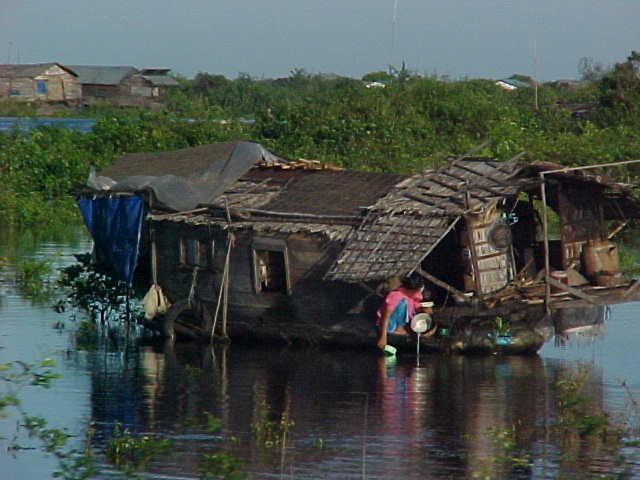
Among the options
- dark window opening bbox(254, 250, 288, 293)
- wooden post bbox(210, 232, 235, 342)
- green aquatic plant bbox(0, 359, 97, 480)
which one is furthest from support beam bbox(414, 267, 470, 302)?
green aquatic plant bbox(0, 359, 97, 480)

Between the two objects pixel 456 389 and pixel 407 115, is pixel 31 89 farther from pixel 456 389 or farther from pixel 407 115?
pixel 456 389

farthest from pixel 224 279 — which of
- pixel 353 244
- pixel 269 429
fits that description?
pixel 269 429

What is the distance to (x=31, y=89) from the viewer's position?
191 feet

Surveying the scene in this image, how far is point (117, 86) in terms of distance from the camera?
59844 millimetres

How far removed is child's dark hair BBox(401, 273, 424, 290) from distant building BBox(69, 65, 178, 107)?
1813 inches

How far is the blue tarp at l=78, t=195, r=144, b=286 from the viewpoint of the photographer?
1544 cm

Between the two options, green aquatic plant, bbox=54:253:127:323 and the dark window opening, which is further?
green aquatic plant, bbox=54:253:127:323

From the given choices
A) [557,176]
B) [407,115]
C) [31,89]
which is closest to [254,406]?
[557,176]

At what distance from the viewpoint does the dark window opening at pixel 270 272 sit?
14414 mm

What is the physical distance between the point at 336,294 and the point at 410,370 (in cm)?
121

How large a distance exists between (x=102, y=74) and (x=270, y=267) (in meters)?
47.4

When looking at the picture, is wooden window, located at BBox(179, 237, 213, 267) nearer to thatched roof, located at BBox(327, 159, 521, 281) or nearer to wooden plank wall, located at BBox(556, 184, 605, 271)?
thatched roof, located at BBox(327, 159, 521, 281)

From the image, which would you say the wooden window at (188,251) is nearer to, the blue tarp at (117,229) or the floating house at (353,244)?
the floating house at (353,244)

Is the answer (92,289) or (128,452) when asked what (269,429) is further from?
(92,289)
